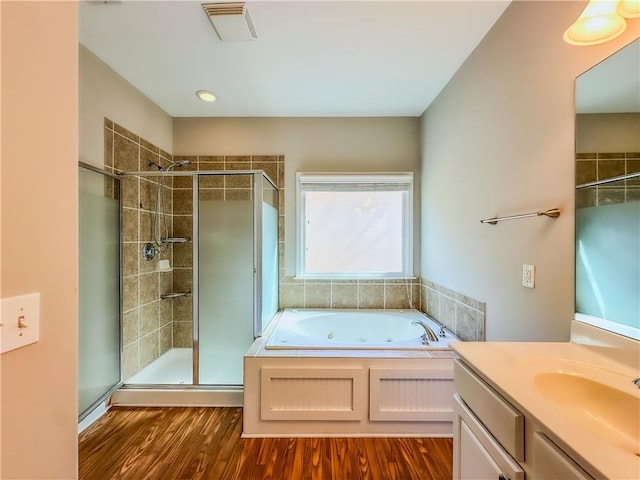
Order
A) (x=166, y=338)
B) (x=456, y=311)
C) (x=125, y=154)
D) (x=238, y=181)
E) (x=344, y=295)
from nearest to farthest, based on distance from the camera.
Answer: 1. (x=456, y=311)
2. (x=125, y=154)
3. (x=238, y=181)
4. (x=166, y=338)
5. (x=344, y=295)

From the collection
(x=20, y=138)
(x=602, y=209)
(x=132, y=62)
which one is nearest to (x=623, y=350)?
(x=602, y=209)

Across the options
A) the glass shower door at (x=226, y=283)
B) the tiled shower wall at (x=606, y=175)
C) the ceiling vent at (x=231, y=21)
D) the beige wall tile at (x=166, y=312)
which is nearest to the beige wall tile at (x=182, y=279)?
the beige wall tile at (x=166, y=312)

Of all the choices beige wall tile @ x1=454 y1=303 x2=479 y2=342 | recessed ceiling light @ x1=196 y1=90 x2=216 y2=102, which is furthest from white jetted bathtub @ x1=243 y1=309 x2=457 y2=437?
recessed ceiling light @ x1=196 y1=90 x2=216 y2=102

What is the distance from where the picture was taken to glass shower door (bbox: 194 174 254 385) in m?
2.41

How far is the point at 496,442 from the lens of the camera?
2.88 ft

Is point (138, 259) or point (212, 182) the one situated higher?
→ point (212, 182)

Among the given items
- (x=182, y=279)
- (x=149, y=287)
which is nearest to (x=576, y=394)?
(x=149, y=287)

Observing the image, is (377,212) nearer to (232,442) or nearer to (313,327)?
(313,327)

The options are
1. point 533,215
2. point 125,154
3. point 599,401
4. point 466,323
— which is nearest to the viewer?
point 599,401

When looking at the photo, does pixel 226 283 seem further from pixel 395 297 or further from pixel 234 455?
pixel 395 297

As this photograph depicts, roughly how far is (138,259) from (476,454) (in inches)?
102

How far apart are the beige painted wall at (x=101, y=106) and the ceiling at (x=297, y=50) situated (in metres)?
0.07

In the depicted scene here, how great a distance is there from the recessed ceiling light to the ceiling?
6 centimetres

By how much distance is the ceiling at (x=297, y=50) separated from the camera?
5.25 feet
